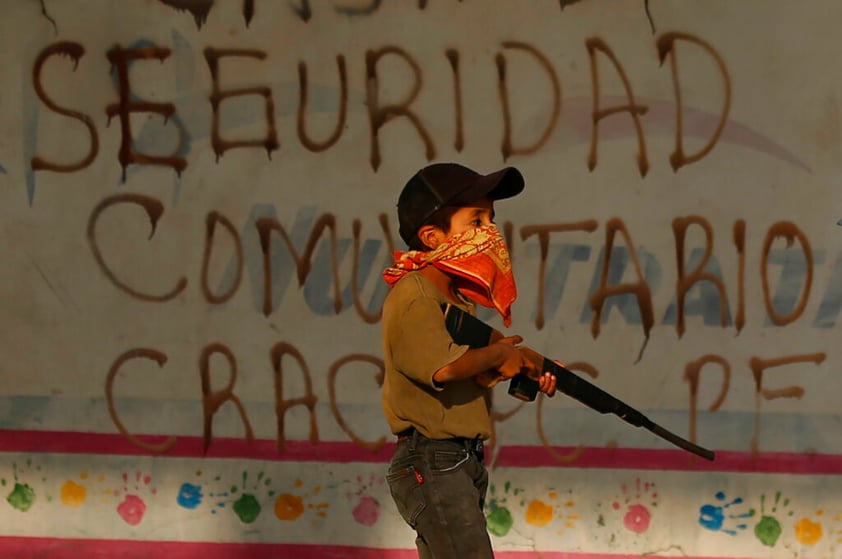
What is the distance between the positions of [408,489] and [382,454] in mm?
1709

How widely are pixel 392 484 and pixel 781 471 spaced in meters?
2.15

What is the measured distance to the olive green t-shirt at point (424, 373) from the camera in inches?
112

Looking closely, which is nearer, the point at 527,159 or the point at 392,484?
the point at 392,484

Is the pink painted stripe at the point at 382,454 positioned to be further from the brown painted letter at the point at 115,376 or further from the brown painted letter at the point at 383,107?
the brown painted letter at the point at 383,107

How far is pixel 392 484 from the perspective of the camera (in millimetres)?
3041

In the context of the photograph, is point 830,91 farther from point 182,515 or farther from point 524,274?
point 182,515

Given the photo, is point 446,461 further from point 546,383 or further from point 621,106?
point 621,106


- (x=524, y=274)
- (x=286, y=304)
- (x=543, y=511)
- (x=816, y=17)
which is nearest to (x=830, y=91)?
(x=816, y=17)

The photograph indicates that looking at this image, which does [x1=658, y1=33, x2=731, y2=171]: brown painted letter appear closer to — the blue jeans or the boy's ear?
the boy's ear

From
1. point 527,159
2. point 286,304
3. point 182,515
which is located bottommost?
point 182,515

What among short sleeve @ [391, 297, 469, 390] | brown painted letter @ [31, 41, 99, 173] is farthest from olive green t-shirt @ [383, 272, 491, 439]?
brown painted letter @ [31, 41, 99, 173]

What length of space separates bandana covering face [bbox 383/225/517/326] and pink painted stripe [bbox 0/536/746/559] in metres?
1.88

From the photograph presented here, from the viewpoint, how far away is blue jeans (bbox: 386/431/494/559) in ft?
9.53

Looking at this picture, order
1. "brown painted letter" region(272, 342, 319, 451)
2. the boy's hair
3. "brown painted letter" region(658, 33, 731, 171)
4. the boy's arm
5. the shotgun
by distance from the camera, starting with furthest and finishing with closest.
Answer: "brown painted letter" region(272, 342, 319, 451) → "brown painted letter" region(658, 33, 731, 171) → the boy's hair → the shotgun → the boy's arm
